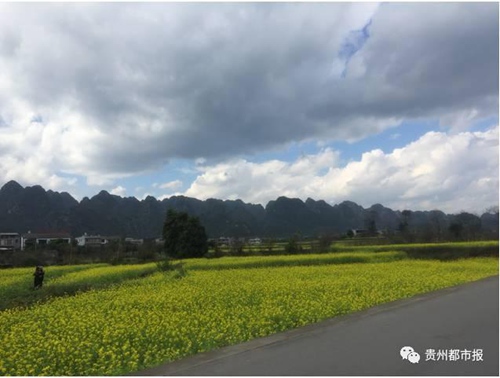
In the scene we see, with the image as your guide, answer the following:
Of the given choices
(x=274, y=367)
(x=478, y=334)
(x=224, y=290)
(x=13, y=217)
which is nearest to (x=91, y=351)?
(x=274, y=367)

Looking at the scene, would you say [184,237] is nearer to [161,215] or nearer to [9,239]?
[9,239]

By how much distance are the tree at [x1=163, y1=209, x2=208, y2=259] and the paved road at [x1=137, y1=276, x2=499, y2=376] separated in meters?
34.8

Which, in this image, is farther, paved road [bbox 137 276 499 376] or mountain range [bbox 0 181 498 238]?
mountain range [bbox 0 181 498 238]

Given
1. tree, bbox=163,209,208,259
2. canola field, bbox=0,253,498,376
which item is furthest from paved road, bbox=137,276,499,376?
tree, bbox=163,209,208,259

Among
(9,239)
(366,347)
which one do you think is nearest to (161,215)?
(9,239)

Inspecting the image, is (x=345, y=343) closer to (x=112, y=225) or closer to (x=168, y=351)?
(x=168, y=351)

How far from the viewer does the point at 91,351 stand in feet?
22.7

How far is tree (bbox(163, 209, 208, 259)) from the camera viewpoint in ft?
141

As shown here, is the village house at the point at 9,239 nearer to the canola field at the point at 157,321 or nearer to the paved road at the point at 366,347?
the canola field at the point at 157,321

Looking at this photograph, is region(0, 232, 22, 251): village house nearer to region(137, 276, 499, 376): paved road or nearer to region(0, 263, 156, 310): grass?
region(0, 263, 156, 310): grass

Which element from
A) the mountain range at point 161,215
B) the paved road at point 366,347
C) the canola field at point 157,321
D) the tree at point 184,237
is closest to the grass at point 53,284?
the canola field at point 157,321

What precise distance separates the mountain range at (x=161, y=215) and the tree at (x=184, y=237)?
31817mm

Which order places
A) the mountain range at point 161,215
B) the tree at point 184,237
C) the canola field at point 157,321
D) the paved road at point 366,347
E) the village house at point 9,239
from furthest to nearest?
1. the mountain range at point 161,215
2. the village house at point 9,239
3. the tree at point 184,237
4. the canola field at point 157,321
5. the paved road at point 366,347

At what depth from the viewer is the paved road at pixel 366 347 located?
532 cm
